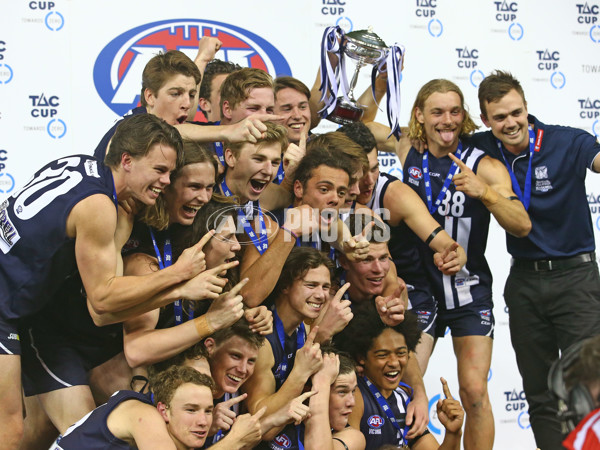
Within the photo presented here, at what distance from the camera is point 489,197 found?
4.21m

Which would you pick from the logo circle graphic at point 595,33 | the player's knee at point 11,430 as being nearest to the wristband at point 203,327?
the player's knee at point 11,430

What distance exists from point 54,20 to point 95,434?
3349 millimetres

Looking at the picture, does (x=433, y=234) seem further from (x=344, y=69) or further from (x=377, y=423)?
(x=344, y=69)

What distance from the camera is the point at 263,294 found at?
350 centimetres

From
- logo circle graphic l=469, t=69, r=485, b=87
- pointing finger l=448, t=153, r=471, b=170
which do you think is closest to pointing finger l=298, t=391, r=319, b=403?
pointing finger l=448, t=153, r=471, b=170

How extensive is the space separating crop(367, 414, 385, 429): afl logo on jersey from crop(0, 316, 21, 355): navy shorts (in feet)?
5.54

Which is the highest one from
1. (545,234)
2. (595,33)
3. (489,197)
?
(595,33)

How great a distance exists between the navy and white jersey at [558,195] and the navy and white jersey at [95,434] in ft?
8.54

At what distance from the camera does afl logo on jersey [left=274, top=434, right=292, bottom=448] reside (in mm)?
3541

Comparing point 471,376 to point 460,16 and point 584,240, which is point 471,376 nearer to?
point 584,240

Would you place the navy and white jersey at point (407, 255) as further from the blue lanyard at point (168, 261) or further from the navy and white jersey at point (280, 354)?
the blue lanyard at point (168, 261)

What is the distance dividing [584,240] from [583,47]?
102 inches

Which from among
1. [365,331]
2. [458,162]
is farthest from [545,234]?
[365,331]

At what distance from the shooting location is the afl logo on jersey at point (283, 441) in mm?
3541
